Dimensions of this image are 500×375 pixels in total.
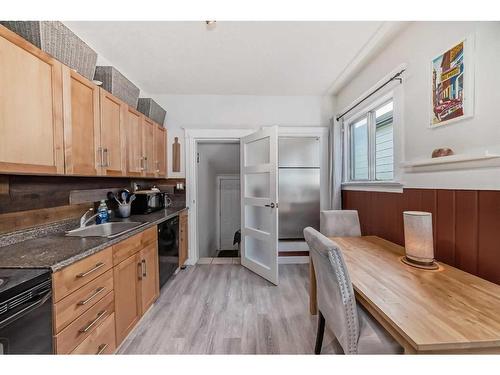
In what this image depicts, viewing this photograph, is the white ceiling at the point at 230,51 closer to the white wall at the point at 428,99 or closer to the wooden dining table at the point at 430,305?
the white wall at the point at 428,99

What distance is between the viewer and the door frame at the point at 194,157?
129 inches

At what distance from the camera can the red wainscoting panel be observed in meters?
1.18

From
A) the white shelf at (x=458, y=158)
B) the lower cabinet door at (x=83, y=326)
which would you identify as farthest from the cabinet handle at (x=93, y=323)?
the white shelf at (x=458, y=158)

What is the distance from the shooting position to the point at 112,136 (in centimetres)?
200

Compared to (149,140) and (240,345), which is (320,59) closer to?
(149,140)

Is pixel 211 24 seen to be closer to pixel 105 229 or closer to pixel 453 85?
pixel 453 85

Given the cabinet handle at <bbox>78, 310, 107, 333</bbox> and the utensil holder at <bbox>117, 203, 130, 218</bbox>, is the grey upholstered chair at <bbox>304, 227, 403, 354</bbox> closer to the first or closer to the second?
the cabinet handle at <bbox>78, 310, 107, 333</bbox>

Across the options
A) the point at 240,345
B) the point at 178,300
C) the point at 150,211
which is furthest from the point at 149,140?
the point at 240,345

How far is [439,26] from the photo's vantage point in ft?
4.96

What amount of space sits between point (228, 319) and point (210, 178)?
9.76 ft

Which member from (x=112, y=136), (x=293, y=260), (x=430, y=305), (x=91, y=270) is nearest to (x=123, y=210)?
(x=112, y=136)
